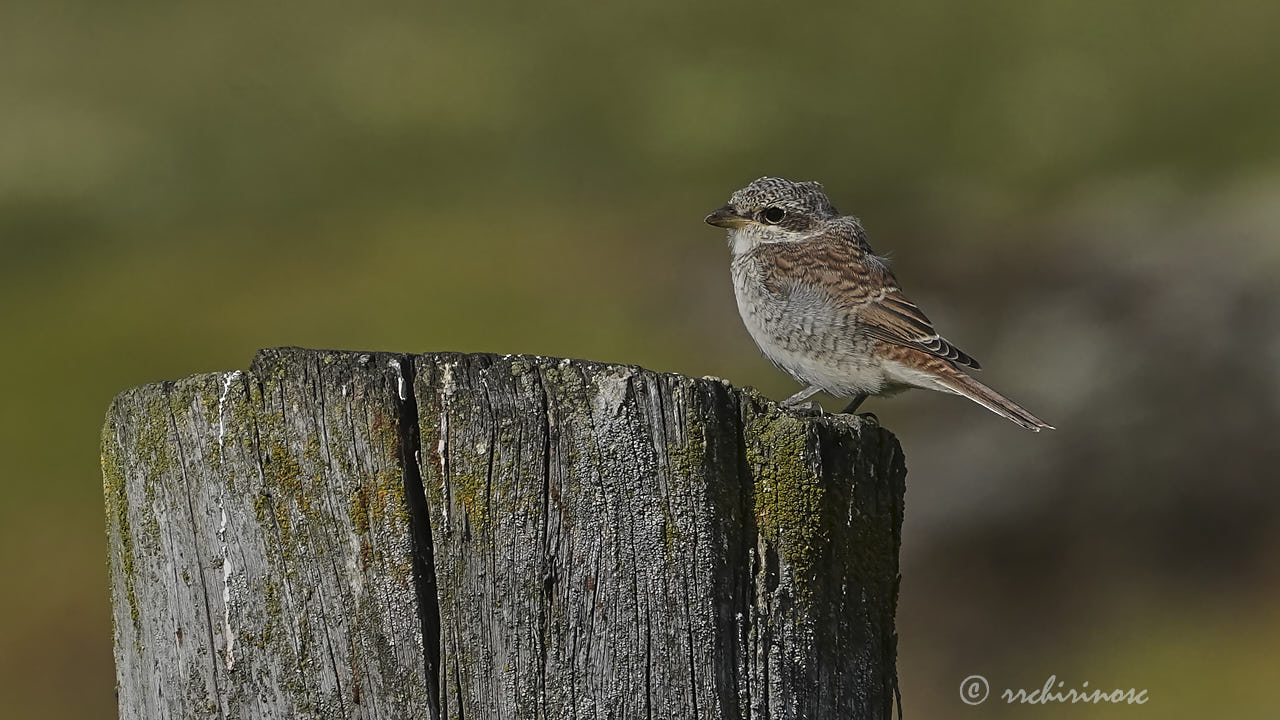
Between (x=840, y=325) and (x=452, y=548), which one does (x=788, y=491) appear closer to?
(x=452, y=548)

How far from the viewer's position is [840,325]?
7137 mm

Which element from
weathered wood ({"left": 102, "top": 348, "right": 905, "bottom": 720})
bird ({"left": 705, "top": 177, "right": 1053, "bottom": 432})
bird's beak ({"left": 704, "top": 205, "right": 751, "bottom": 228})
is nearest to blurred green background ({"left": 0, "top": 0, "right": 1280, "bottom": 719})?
bird ({"left": 705, "top": 177, "right": 1053, "bottom": 432})

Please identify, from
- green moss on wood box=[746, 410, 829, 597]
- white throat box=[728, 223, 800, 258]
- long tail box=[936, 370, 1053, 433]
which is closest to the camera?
green moss on wood box=[746, 410, 829, 597]

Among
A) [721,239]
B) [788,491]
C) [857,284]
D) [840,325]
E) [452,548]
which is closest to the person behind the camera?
[452,548]

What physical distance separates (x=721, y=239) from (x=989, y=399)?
27.4 feet

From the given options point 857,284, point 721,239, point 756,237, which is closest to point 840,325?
point 857,284

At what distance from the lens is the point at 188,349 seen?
1306 centimetres

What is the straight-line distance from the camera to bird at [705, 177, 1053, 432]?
6.96 m

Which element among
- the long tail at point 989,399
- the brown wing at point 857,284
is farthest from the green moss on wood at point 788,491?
the brown wing at point 857,284

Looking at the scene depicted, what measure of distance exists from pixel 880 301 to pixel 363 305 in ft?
25.0

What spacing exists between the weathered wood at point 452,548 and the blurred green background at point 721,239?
6.01 metres

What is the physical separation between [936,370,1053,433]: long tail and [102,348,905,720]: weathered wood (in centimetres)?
358

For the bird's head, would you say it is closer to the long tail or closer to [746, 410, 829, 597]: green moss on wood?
the long tail

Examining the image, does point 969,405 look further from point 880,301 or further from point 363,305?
point 363,305
